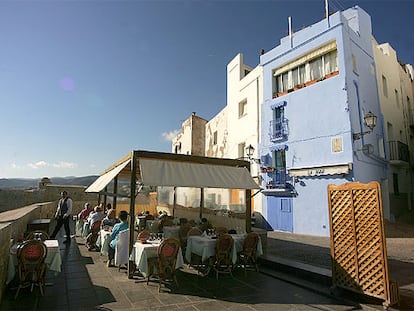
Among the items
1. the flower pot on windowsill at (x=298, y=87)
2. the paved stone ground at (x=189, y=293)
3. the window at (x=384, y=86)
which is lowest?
the paved stone ground at (x=189, y=293)

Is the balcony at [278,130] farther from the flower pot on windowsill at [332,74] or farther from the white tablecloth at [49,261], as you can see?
the white tablecloth at [49,261]

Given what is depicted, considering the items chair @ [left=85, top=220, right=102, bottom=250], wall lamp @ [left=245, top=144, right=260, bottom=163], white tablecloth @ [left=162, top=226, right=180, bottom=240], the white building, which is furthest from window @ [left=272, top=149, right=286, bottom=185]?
chair @ [left=85, top=220, right=102, bottom=250]

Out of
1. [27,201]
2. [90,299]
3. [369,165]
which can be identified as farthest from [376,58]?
[27,201]

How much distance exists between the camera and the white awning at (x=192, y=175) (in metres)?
6.18

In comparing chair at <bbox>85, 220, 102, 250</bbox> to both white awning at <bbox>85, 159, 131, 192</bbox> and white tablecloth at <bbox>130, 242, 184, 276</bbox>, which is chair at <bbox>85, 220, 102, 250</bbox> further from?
white tablecloth at <bbox>130, 242, 184, 276</bbox>

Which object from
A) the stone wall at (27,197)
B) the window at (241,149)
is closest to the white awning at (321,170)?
the window at (241,149)

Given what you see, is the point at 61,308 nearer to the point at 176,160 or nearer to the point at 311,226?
the point at 176,160

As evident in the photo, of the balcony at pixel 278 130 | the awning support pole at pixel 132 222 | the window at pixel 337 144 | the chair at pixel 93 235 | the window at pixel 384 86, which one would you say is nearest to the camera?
the awning support pole at pixel 132 222

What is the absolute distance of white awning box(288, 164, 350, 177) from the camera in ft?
39.8

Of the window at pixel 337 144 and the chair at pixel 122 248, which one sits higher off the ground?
the window at pixel 337 144

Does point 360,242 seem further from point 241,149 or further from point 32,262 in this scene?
point 241,149

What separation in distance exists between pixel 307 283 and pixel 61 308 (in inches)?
182

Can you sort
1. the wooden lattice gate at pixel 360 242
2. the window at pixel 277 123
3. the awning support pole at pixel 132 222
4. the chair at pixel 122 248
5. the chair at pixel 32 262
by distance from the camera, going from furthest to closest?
the window at pixel 277 123 < the chair at pixel 122 248 < the awning support pole at pixel 132 222 < the chair at pixel 32 262 < the wooden lattice gate at pixel 360 242

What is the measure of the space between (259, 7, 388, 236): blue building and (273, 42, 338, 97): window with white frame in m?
0.05
